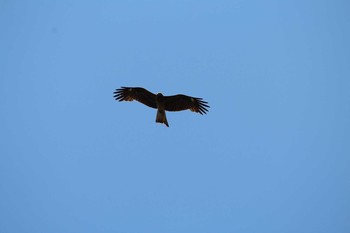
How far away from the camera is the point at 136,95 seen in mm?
15258

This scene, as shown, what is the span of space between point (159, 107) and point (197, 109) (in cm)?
163

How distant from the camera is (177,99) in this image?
48.3ft

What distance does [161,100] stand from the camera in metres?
14.5

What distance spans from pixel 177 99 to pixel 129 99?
2141 mm

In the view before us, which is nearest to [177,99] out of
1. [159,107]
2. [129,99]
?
[159,107]

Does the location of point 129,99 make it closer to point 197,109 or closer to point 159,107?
point 159,107

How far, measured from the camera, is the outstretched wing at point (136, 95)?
15.0m

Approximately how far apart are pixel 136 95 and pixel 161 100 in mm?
1344

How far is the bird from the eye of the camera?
572 inches

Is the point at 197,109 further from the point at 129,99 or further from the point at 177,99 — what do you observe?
the point at 129,99

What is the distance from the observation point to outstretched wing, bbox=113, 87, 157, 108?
49.2 feet

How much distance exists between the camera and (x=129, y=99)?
50.4ft

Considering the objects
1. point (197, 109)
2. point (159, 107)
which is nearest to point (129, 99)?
point (159, 107)
